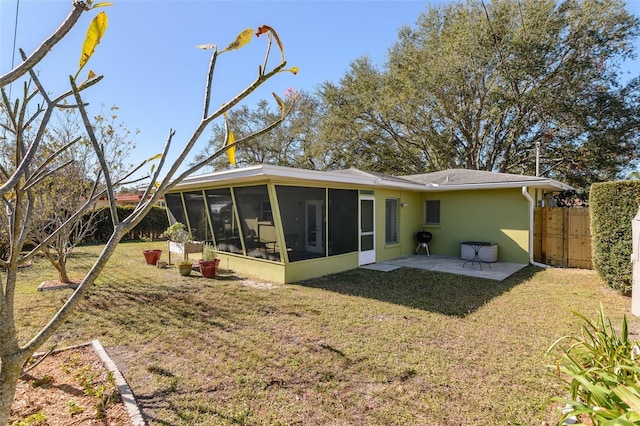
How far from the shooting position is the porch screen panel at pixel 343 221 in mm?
8648

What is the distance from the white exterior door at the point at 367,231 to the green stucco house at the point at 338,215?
0.10ft

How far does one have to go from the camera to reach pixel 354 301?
6188 millimetres

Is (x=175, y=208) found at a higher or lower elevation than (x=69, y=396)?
higher

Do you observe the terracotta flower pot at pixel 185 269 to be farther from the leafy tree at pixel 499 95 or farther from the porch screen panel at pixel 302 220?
the leafy tree at pixel 499 95

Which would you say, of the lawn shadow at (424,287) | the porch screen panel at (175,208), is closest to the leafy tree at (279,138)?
the porch screen panel at (175,208)

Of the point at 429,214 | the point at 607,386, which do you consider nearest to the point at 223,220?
the point at 429,214

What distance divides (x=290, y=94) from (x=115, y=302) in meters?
6.20

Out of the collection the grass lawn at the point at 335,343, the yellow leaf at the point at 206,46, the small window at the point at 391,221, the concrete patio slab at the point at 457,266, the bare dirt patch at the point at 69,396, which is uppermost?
the yellow leaf at the point at 206,46

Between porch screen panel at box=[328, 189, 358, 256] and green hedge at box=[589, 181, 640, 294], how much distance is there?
18.0 ft

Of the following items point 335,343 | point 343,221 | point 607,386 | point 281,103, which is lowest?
point 335,343

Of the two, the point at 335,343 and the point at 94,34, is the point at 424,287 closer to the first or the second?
the point at 335,343

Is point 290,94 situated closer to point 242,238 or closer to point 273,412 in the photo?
point 273,412

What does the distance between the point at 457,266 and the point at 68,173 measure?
33.7ft

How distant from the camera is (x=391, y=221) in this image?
431 inches
